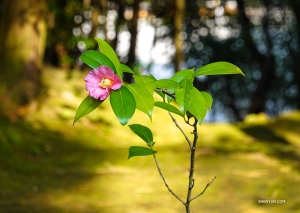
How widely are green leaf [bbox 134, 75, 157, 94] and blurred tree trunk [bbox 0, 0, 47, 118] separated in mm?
4515

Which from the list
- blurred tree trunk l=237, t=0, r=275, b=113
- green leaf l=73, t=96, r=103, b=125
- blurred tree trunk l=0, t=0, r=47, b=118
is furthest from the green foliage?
blurred tree trunk l=237, t=0, r=275, b=113

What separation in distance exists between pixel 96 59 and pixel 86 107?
0.12 m

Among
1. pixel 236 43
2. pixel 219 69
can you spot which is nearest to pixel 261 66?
pixel 236 43

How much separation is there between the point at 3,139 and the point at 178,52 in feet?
19.2

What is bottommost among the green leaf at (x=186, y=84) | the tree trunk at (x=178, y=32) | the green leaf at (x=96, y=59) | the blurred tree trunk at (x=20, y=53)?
the green leaf at (x=186, y=84)

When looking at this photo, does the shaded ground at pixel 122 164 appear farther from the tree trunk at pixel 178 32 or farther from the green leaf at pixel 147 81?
the tree trunk at pixel 178 32

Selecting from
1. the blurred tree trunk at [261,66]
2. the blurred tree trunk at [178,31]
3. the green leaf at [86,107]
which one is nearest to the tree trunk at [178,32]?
the blurred tree trunk at [178,31]

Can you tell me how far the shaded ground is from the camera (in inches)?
108

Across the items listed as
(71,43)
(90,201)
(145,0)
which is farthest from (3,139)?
(145,0)

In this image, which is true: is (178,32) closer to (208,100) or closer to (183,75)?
(183,75)

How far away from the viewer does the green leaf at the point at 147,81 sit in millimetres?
1053

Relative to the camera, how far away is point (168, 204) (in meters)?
2.64

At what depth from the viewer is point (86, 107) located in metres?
1.01

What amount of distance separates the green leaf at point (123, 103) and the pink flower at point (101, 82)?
0.6 inches
